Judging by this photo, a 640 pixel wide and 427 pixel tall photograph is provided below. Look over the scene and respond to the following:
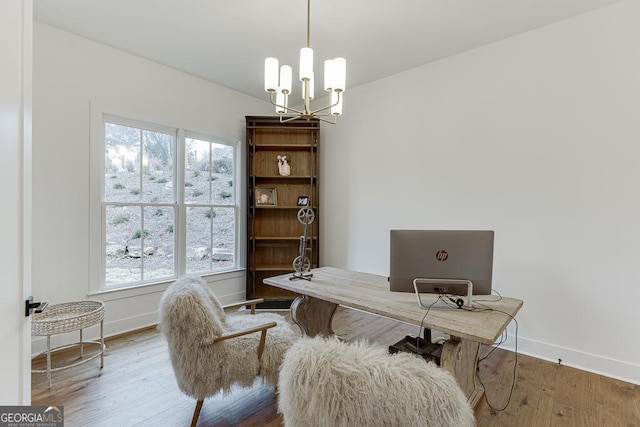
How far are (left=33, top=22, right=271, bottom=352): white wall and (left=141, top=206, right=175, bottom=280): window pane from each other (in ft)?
0.73

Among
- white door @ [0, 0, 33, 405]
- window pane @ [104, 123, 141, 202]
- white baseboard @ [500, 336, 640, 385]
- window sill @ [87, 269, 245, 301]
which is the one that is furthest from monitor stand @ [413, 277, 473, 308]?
window pane @ [104, 123, 141, 202]

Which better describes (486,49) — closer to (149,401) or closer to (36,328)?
(149,401)

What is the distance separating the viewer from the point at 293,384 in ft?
2.94

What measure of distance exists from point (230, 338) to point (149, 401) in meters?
0.87

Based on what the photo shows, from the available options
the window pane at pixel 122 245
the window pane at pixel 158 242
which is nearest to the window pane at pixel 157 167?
the window pane at pixel 158 242

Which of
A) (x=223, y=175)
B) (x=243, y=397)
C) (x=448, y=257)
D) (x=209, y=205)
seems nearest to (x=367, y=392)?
(x=448, y=257)

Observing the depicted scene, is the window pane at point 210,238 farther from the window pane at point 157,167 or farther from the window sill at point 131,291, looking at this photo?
the window pane at point 157,167

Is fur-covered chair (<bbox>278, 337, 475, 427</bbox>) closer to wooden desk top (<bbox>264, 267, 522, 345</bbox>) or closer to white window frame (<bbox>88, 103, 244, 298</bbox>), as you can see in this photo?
wooden desk top (<bbox>264, 267, 522, 345</bbox>)

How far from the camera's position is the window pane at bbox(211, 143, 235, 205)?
3.72 metres

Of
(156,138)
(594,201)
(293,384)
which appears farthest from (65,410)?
(594,201)

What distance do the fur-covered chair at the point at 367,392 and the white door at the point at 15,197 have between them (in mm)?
854

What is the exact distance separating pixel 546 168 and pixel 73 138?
4.17 m

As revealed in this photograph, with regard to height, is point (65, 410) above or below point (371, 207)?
below

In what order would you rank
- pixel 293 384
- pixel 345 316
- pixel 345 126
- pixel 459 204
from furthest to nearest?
pixel 345 126 → pixel 345 316 → pixel 459 204 → pixel 293 384
